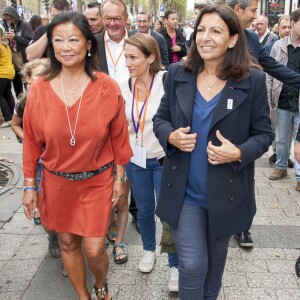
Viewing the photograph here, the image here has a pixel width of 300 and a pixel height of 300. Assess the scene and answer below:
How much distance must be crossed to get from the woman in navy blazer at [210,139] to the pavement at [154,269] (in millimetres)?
859

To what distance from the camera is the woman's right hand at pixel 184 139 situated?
2.29 m

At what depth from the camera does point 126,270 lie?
3.56 meters

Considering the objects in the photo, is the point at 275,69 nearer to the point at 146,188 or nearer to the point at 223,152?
the point at 146,188

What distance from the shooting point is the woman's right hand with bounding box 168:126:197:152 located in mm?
2295

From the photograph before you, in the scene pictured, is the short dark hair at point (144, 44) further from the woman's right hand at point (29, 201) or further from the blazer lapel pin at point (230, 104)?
the woman's right hand at point (29, 201)

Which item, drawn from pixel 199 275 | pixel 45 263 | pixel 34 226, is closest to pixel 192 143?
pixel 199 275

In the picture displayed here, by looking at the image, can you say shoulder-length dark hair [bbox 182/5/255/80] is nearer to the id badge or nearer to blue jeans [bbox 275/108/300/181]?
the id badge

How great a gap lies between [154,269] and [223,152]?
168cm

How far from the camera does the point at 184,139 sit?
230 cm

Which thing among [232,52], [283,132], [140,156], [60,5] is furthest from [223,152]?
[283,132]

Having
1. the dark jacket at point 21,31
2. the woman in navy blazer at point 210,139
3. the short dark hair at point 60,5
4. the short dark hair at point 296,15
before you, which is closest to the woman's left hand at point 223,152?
the woman in navy blazer at point 210,139

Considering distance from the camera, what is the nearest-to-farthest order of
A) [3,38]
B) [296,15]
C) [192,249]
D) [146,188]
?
1. [192,249]
2. [146,188]
3. [296,15]
4. [3,38]

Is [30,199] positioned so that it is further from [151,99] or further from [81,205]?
[151,99]

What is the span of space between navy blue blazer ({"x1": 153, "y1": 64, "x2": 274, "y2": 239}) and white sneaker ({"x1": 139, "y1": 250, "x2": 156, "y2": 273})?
108 cm
